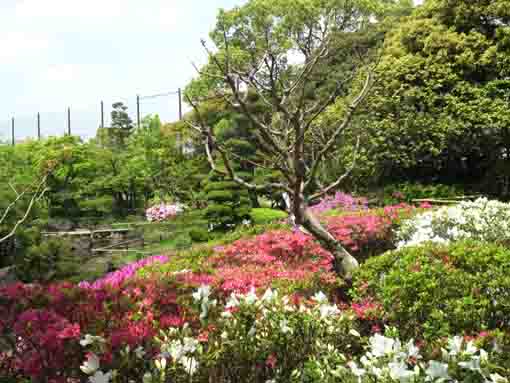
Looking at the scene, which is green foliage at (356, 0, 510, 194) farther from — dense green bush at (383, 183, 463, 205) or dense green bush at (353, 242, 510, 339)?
dense green bush at (353, 242, 510, 339)

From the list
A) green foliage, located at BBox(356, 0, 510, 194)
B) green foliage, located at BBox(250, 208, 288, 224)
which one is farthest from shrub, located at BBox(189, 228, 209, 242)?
green foliage, located at BBox(356, 0, 510, 194)

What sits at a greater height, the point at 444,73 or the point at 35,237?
the point at 444,73

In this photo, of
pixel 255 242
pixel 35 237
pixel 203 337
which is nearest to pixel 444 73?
pixel 255 242

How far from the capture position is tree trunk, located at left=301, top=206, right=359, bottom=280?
340 centimetres

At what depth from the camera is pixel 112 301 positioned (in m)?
2.27

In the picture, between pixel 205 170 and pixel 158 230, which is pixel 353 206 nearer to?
pixel 158 230

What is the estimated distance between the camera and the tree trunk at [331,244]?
11.1ft

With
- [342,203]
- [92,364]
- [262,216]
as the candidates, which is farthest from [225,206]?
[92,364]

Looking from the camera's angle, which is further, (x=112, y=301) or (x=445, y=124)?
(x=445, y=124)

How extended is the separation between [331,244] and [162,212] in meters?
11.1

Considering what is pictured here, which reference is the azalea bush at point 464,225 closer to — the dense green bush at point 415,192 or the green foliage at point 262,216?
the dense green bush at point 415,192

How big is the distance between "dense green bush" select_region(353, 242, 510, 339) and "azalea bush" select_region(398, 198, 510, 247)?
5.42 feet

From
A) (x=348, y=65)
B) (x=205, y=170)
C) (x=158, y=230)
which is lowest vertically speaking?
(x=158, y=230)

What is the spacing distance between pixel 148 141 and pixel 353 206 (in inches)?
330
